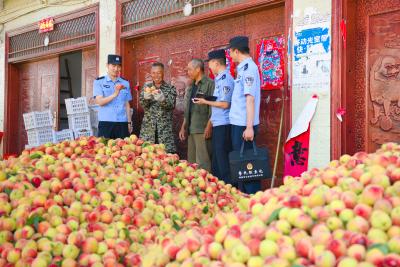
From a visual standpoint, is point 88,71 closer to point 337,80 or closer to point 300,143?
point 300,143

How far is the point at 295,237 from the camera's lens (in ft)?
5.10

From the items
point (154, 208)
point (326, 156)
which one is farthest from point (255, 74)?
point (154, 208)

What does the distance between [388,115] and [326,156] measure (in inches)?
29.2

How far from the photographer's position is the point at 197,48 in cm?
693

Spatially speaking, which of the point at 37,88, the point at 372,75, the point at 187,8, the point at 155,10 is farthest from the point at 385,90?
the point at 37,88

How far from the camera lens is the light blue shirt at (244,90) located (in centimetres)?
486

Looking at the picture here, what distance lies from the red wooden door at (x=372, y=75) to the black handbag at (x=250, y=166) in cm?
103

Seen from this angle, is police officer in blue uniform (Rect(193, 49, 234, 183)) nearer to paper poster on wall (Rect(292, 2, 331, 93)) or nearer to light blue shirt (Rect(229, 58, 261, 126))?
light blue shirt (Rect(229, 58, 261, 126))

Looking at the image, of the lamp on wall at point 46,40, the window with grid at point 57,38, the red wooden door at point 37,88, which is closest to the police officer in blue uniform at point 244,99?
the window with grid at point 57,38

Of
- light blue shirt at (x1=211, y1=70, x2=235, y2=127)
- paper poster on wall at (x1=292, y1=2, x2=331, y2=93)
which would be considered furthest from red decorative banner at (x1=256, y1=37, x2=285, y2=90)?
light blue shirt at (x1=211, y1=70, x2=235, y2=127)

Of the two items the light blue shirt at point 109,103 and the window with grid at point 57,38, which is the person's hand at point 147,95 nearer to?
the light blue shirt at point 109,103

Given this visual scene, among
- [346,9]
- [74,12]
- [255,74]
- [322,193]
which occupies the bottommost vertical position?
[322,193]

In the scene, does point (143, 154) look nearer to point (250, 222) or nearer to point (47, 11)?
point (250, 222)

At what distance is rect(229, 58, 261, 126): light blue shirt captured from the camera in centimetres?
486
